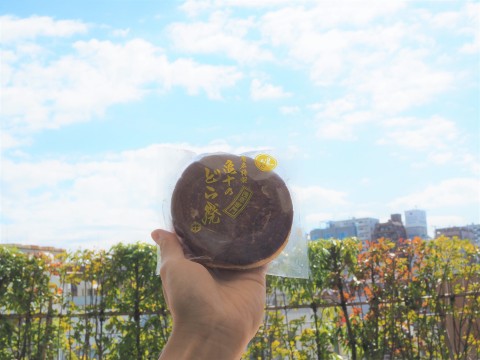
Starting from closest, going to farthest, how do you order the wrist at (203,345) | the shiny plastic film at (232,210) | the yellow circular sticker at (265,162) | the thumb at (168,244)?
the wrist at (203,345) → the thumb at (168,244) → the shiny plastic film at (232,210) → the yellow circular sticker at (265,162)

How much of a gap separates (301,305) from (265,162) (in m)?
4.06

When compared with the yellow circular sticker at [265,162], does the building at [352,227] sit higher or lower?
higher

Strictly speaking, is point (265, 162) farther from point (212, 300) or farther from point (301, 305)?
point (301, 305)

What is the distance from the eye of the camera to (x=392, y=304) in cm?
628

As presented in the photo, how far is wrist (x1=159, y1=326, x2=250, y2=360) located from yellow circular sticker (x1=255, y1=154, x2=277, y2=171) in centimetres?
97

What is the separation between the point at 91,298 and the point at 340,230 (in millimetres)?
137908

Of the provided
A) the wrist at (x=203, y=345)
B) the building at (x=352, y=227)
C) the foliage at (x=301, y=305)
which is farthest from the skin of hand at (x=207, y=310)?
the building at (x=352, y=227)

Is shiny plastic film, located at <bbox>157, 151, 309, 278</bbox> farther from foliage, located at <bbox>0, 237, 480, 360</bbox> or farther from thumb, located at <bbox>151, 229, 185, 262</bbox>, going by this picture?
foliage, located at <bbox>0, 237, 480, 360</bbox>

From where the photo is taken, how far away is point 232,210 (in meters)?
2.32

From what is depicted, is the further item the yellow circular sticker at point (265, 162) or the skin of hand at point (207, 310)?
the yellow circular sticker at point (265, 162)

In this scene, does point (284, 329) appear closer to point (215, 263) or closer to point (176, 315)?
point (215, 263)

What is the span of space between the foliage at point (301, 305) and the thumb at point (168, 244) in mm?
3692

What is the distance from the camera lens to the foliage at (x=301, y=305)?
5.78m

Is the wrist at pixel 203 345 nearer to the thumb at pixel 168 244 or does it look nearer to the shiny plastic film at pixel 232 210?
the thumb at pixel 168 244
